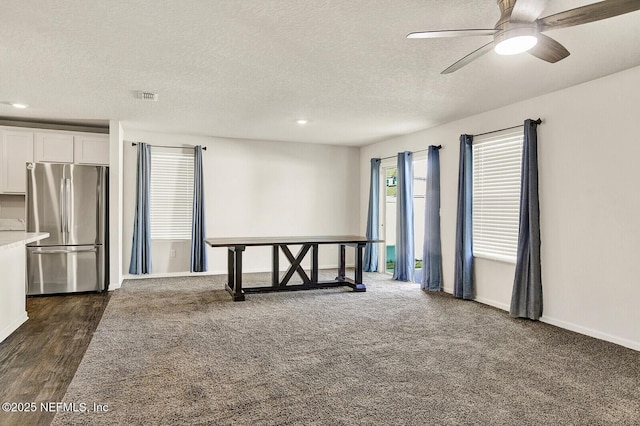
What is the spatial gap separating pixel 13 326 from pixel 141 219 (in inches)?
108

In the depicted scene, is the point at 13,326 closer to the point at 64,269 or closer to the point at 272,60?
the point at 64,269

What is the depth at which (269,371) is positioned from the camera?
2965mm

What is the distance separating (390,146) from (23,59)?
5.34 m

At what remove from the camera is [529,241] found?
14.4ft

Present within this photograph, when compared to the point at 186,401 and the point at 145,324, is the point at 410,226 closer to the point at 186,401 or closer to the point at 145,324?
the point at 145,324

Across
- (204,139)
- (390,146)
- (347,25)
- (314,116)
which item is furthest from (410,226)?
(347,25)

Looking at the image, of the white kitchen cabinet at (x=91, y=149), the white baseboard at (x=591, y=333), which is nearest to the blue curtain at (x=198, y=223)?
the white kitchen cabinet at (x=91, y=149)

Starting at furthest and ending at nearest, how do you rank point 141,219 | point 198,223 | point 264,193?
point 264,193 < point 198,223 < point 141,219

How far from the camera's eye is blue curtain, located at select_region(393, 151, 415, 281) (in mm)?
6594

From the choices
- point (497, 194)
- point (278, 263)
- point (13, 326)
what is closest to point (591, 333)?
point (497, 194)

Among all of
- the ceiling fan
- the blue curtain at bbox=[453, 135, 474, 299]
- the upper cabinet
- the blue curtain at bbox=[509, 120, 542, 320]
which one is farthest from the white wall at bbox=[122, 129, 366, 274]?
the ceiling fan

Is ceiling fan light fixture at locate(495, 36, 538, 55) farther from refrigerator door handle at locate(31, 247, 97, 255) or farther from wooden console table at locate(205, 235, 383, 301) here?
refrigerator door handle at locate(31, 247, 97, 255)

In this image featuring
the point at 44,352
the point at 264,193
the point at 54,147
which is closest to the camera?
the point at 44,352

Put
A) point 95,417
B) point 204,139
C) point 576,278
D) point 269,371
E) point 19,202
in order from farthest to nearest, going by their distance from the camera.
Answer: point 204,139 < point 19,202 < point 576,278 < point 269,371 < point 95,417
